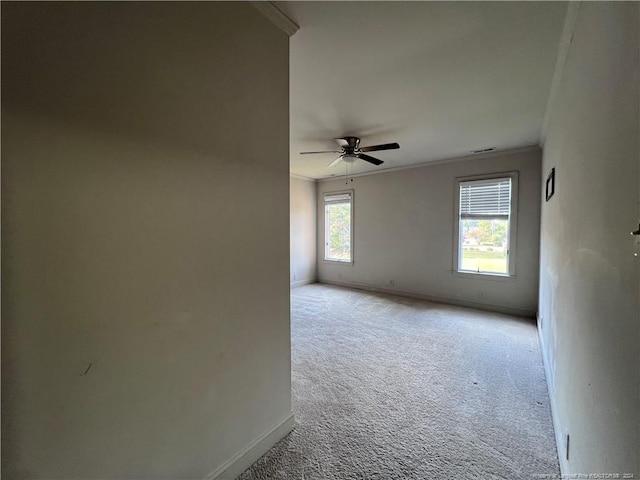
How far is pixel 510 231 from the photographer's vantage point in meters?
4.32

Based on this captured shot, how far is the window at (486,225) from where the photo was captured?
14.2ft

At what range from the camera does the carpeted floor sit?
1595mm

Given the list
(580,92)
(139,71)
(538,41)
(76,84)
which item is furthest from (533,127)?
(76,84)

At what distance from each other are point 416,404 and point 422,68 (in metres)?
2.58

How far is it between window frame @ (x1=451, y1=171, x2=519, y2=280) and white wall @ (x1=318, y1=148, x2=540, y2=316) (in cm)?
5

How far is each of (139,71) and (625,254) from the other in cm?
177

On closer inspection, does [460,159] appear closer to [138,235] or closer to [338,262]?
[338,262]

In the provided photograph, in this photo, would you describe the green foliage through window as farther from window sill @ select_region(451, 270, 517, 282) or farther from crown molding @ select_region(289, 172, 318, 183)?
window sill @ select_region(451, 270, 517, 282)

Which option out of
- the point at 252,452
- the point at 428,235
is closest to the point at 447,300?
the point at 428,235

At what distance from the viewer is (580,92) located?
1.44 metres

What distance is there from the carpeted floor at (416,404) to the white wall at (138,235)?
1.42 ft

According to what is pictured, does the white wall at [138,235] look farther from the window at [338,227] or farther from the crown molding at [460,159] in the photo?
the window at [338,227]

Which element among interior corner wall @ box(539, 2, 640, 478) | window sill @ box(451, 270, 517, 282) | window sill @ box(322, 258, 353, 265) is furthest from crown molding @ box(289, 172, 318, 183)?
interior corner wall @ box(539, 2, 640, 478)

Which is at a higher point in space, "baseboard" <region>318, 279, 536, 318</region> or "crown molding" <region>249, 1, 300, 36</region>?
"crown molding" <region>249, 1, 300, 36</region>
